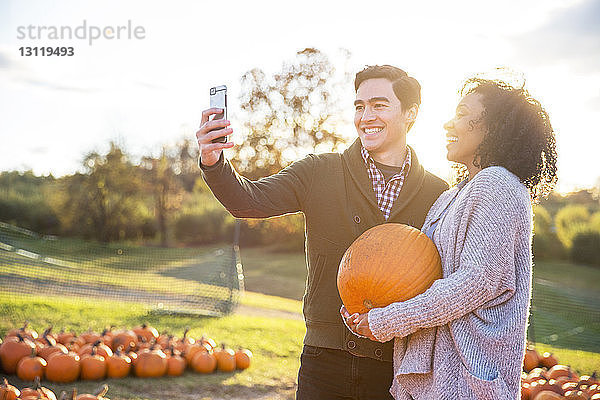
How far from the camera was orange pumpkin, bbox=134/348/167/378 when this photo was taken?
5.72 m

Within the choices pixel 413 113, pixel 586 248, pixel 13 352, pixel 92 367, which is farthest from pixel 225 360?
pixel 586 248

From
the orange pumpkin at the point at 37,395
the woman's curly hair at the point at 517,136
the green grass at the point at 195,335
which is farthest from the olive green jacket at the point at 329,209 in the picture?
the green grass at the point at 195,335

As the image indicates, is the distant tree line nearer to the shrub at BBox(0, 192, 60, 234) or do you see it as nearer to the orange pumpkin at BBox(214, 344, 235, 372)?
the shrub at BBox(0, 192, 60, 234)

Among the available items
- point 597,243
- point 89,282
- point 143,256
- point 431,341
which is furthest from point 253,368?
point 597,243

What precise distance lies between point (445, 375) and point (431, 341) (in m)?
0.14

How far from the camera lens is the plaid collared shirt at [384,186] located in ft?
10.0

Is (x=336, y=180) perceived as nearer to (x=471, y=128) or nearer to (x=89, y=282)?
(x=471, y=128)

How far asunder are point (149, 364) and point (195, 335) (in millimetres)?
2377

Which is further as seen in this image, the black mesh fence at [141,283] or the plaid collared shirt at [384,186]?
the black mesh fence at [141,283]

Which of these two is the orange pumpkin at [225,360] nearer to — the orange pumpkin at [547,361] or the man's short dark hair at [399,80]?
the orange pumpkin at [547,361]

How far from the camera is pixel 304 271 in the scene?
24.4 metres

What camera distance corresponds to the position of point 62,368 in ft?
17.4

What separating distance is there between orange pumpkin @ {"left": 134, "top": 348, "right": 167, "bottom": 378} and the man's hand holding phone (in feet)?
12.1

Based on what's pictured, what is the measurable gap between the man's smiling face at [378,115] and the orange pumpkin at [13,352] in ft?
13.2
